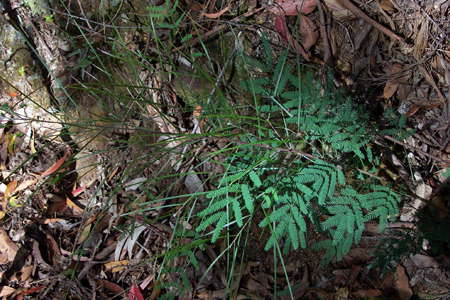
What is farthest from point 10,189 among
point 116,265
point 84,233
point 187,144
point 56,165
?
point 187,144

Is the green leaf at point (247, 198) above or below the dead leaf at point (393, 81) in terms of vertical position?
above

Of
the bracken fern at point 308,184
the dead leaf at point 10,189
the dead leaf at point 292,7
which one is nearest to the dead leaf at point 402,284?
the bracken fern at point 308,184

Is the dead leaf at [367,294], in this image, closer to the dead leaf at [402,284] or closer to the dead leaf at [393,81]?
the dead leaf at [402,284]

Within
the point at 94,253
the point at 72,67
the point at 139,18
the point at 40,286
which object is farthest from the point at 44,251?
the point at 139,18

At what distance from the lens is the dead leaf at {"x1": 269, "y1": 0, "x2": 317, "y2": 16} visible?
5.74 ft

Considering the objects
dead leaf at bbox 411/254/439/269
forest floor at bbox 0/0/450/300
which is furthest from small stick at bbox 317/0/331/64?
dead leaf at bbox 411/254/439/269

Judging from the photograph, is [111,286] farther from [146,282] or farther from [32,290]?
[32,290]

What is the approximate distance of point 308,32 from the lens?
176 cm

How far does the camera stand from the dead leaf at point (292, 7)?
1.75 meters

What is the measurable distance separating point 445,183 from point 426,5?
728 mm

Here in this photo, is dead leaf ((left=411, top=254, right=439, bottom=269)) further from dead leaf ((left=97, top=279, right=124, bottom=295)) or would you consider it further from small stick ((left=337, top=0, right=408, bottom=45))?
dead leaf ((left=97, top=279, right=124, bottom=295))

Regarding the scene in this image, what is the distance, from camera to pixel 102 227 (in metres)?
1.89

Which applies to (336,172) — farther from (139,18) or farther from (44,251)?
(44,251)

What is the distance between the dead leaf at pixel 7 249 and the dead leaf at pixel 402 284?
1.71 metres
